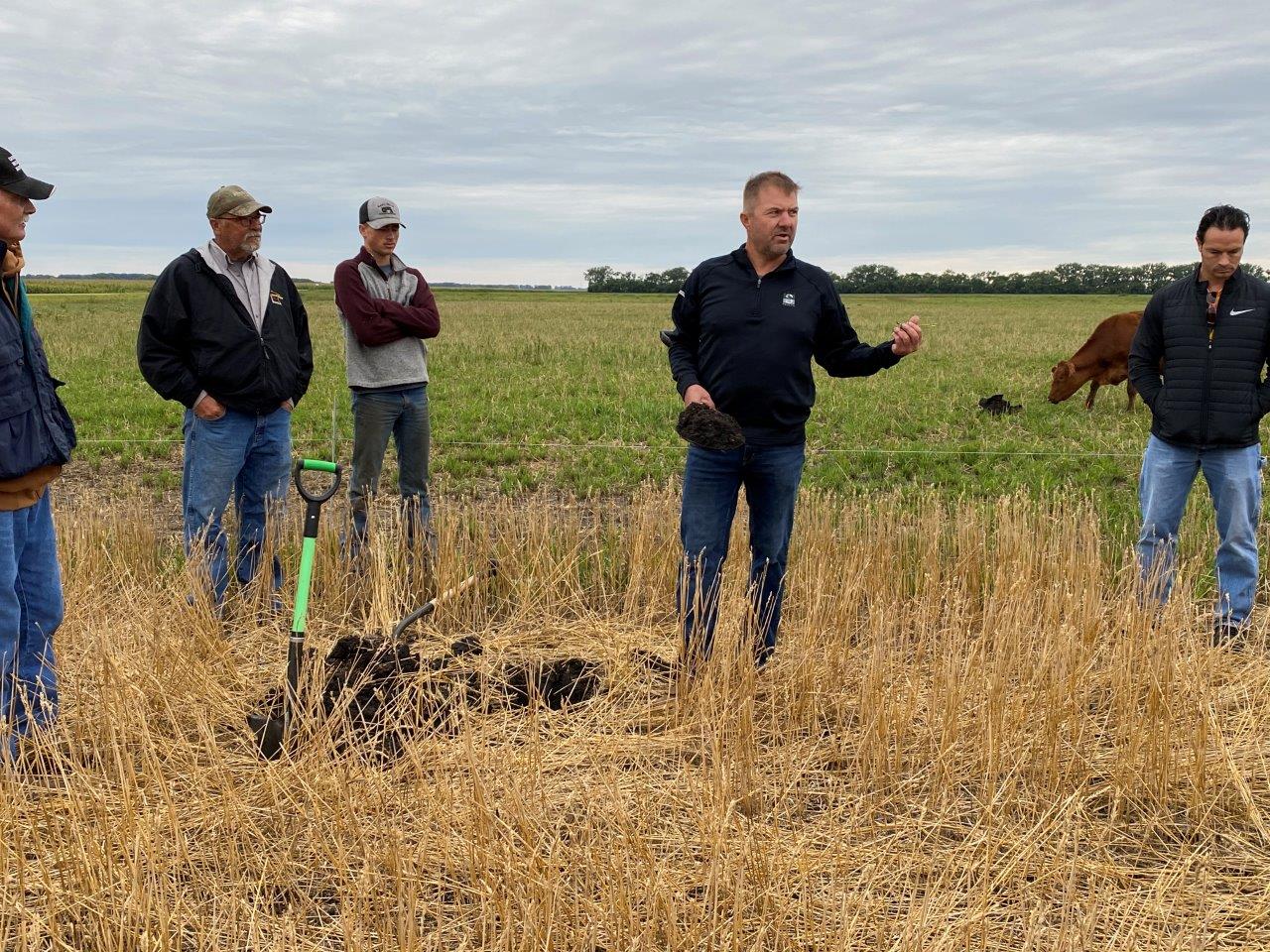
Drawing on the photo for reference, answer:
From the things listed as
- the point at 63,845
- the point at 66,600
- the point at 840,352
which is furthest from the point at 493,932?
the point at 66,600

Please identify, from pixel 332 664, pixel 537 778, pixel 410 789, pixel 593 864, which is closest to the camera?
pixel 593 864

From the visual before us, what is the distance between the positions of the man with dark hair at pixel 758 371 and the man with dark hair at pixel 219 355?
205 centimetres

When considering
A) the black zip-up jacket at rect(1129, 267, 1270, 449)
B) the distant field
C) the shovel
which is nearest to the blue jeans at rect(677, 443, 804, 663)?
the shovel

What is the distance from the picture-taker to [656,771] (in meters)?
3.83

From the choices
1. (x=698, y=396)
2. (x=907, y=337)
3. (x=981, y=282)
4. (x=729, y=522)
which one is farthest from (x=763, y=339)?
(x=981, y=282)

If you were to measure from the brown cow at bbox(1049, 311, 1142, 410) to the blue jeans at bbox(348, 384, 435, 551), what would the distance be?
10.1m

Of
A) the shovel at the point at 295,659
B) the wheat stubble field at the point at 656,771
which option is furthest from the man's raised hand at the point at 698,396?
the shovel at the point at 295,659

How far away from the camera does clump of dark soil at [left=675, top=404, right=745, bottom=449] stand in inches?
170

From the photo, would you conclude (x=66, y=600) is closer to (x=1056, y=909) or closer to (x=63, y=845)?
(x=63, y=845)

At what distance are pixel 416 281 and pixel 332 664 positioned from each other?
98.9 inches

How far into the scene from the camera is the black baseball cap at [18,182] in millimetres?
3284

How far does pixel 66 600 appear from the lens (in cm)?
528

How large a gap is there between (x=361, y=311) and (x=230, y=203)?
0.94 m

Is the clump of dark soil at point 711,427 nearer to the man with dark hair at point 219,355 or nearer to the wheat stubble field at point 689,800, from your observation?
the wheat stubble field at point 689,800
